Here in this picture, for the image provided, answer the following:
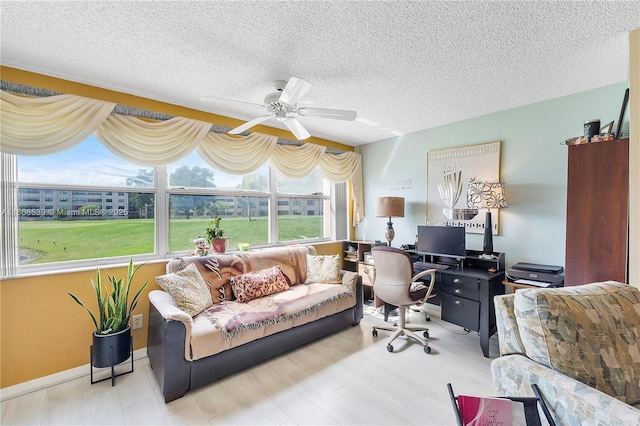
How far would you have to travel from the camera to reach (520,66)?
6.89ft

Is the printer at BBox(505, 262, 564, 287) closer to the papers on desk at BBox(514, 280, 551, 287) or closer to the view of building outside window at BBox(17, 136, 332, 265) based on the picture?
the papers on desk at BBox(514, 280, 551, 287)

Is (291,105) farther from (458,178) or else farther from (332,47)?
(458,178)

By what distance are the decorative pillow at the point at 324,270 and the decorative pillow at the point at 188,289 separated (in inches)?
48.0

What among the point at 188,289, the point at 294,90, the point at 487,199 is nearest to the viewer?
the point at 294,90

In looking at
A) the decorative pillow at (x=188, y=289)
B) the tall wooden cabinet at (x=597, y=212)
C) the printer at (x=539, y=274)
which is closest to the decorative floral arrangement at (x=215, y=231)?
the decorative pillow at (x=188, y=289)

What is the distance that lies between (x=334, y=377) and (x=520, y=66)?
2.84 meters

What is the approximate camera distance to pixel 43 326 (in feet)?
7.10

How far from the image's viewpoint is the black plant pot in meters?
2.06

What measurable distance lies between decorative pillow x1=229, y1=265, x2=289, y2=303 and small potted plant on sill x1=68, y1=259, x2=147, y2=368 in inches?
34.0

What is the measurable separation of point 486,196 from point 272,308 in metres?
2.49

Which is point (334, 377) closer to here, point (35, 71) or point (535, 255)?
point (535, 255)

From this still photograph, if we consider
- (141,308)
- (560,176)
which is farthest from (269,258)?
(560,176)

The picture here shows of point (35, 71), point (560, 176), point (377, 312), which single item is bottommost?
point (377, 312)

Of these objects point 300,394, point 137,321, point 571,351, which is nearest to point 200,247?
point 137,321
